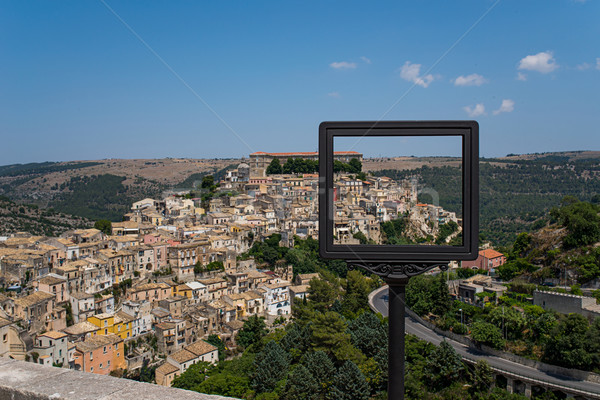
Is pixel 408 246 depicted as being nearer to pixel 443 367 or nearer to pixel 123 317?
pixel 443 367

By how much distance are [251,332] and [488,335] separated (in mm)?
7535

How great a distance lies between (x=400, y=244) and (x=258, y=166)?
111ft

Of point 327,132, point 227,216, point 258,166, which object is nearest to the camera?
point 327,132

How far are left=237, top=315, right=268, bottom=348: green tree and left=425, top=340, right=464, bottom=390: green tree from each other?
5883 mm

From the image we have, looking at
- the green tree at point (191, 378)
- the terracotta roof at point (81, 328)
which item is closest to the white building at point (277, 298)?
the green tree at point (191, 378)

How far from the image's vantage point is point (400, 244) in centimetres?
105

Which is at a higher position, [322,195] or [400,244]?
[322,195]

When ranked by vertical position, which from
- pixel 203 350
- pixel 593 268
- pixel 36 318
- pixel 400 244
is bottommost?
pixel 203 350

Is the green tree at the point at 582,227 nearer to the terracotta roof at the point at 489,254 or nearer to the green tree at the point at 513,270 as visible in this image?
the green tree at the point at 513,270

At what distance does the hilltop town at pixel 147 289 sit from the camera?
13039 millimetres

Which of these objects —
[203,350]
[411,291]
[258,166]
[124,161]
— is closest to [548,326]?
[411,291]

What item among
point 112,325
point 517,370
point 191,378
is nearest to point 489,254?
point 517,370

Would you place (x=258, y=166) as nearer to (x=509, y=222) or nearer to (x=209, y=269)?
(x=209, y=269)

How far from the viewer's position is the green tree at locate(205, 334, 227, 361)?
14.3 m
